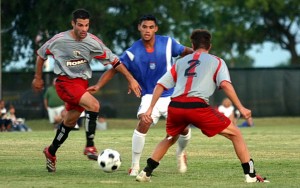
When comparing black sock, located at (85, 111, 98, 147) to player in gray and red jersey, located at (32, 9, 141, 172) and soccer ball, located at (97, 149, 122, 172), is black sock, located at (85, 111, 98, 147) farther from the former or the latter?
soccer ball, located at (97, 149, 122, 172)

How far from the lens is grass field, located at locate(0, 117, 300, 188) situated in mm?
11828

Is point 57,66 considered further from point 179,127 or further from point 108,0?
point 108,0

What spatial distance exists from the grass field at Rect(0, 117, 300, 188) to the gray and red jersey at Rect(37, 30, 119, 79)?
1368 millimetres

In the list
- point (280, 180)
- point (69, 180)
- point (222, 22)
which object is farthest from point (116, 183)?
point (222, 22)

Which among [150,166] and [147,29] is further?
[147,29]

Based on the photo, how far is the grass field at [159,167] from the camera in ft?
38.8

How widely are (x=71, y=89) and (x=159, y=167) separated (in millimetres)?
1690

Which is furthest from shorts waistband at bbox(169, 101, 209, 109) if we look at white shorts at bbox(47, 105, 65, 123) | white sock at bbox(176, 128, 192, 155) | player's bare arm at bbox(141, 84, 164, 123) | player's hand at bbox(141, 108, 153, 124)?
white shorts at bbox(47, 105, 65, 123)

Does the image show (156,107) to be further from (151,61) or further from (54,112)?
(54,112)

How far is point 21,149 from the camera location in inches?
700

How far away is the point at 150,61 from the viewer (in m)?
13.6

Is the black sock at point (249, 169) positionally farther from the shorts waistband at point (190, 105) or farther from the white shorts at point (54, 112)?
the white shorts at point (54, 112)

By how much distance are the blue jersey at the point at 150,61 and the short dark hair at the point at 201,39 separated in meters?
1.77

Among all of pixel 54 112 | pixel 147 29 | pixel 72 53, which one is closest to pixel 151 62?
pixel 147 29
